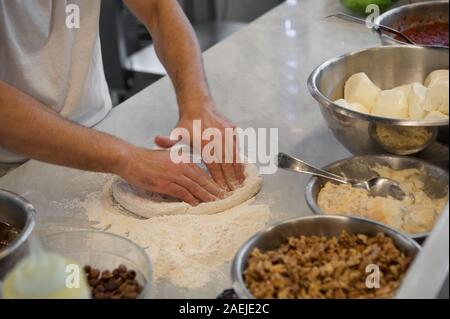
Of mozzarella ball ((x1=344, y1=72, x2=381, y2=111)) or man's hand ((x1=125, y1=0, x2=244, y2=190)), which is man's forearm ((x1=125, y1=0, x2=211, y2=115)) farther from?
mozzarella ball ((x1=344, y1=72, x2=381, y2=111))

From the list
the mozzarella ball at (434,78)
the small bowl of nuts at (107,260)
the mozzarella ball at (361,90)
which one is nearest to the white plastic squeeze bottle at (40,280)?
the small bowl of nuts at (107,260)

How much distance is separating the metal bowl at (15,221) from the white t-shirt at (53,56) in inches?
17.3

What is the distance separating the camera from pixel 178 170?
69.0 inches

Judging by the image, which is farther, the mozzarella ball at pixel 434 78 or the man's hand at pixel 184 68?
the man's hand at pixel 184 68

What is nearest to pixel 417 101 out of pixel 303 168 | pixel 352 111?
pixel 352 111

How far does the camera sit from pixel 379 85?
1938mm

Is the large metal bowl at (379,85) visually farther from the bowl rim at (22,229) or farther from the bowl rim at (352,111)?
the bowl rim at (22,229)

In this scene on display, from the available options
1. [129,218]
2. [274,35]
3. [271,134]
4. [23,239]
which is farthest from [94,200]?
[274,35]

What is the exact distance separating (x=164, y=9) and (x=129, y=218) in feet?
2.46

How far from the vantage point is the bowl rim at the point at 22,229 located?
1.42 meters

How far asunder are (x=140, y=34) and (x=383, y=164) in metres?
3.02

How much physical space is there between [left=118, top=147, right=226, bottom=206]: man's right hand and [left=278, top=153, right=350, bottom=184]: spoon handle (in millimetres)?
185

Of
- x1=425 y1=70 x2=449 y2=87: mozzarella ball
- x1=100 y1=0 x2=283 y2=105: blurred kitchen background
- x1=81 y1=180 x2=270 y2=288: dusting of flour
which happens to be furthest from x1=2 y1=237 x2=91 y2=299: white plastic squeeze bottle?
x1=100 y1=0 x2=283 y2=105: blurred kitchen background
